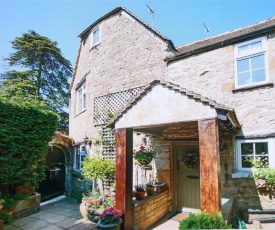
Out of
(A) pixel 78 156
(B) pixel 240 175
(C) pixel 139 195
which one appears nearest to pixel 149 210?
(C) pixel 139 195

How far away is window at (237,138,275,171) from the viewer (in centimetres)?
566

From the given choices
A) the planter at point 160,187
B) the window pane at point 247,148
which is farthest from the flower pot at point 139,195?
the window pane at point 247,148

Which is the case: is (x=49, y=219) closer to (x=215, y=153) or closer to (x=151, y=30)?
(x=215, y=153)

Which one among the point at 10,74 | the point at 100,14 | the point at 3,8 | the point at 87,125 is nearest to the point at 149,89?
the point at 3,8

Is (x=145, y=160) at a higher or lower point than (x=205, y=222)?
higher

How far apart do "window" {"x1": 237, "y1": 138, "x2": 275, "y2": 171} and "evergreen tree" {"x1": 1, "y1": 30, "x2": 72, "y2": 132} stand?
1548 centimetres

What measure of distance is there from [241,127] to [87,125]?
771 centimetres

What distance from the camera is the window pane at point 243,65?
6375mm

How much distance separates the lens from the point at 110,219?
4.89 metres

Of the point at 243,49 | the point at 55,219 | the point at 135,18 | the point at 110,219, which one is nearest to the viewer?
the point at 110,219

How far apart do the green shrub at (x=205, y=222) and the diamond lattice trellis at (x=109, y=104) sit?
20.3ft

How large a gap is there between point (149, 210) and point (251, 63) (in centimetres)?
569

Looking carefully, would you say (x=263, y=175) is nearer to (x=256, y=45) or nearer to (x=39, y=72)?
(x=256, y=45)

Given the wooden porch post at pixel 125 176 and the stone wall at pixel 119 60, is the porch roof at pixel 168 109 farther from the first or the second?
the stone wall at pixel 119 60
